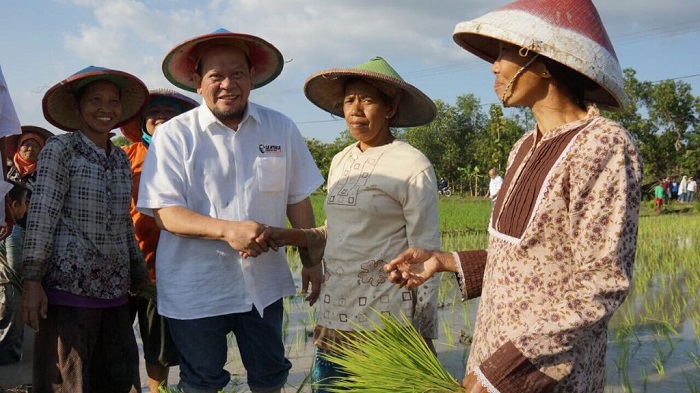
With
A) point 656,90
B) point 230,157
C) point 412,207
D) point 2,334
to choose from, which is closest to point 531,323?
point 412,207

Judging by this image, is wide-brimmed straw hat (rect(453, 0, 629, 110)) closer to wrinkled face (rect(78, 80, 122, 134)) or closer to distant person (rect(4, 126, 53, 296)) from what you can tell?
wrinkled face (rect(78, 80, 122, 134))

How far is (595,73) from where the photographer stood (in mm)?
1322

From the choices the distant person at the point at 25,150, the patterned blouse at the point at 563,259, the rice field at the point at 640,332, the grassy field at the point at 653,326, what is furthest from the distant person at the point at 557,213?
the distant person at the point at 25,150

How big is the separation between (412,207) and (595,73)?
3.68ft

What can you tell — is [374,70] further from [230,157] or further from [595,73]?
[595,73]

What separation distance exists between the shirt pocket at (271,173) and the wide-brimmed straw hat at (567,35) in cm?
109

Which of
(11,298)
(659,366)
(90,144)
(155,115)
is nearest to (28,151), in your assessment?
(11,298)

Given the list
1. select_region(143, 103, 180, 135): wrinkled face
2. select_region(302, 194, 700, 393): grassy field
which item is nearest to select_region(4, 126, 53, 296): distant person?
select_region(143, 103, 180, 135): wrinkled face

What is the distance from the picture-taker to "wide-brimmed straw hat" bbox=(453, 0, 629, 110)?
1.33 metres

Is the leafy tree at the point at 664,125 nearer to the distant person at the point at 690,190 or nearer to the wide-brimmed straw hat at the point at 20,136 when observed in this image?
the distant person at the point at 690,190

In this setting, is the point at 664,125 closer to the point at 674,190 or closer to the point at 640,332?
the point at 674,190

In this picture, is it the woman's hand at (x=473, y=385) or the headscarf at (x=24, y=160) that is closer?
the woman's hand at (x=473, y=385)

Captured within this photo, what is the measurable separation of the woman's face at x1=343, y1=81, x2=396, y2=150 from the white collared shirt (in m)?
0.37

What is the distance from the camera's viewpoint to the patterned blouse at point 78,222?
7.76ft
